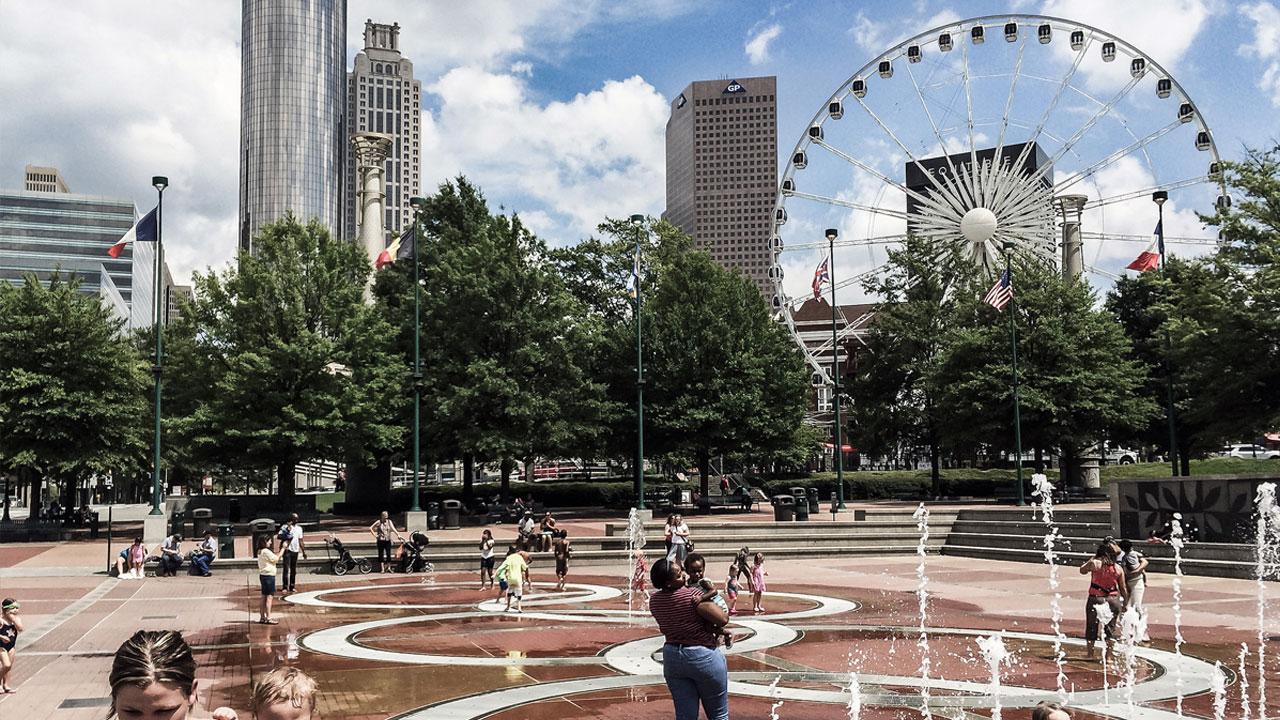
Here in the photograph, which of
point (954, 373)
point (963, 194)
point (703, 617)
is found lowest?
point (703, 617)

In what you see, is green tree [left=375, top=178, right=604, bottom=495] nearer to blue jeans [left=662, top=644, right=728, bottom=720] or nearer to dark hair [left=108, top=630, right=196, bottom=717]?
blue jeans [left=662, top=644, right=728, bottom=720]

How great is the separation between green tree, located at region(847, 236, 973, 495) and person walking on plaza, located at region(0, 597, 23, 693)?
44.0m

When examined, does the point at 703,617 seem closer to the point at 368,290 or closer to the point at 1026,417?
the point at 1026,417

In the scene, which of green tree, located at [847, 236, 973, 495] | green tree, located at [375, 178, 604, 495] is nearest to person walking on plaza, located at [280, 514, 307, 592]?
green tree, located at [375, 178, 604, 495]

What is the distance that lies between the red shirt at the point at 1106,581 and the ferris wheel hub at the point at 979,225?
4715 centimetres

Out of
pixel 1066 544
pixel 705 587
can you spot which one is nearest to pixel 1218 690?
pixel 705 587

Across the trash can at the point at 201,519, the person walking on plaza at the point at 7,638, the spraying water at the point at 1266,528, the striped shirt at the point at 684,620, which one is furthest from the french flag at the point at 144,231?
the spraying water at the point at 1266,528

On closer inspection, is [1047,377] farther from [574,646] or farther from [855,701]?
[855,701]

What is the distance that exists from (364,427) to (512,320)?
7.53 m

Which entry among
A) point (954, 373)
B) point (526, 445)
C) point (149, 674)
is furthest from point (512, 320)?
point (149, 674)

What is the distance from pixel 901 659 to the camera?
13.2 metres

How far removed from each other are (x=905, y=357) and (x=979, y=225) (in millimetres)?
9460

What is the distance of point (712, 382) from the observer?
45.3 metres

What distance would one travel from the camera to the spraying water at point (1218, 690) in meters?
9.79
